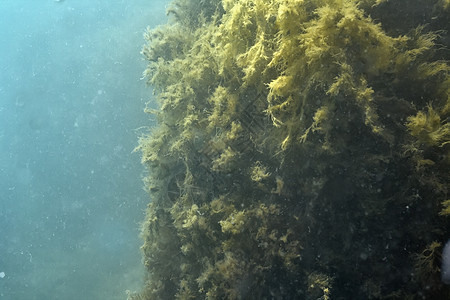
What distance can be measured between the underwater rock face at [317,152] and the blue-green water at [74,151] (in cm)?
1206

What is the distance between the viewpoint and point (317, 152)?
12.2 feet

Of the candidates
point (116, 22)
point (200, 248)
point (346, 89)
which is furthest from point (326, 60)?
point (116, 22)

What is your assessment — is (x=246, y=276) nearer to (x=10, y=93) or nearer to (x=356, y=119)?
(x=356, y=119)

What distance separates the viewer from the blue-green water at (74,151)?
16.6m

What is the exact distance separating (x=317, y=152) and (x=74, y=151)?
65.5 feet

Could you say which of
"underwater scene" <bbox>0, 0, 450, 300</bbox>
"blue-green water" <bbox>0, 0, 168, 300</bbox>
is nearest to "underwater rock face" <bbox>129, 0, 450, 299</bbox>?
"underwater scene" <bbox>0, 0, 450, 300</bbox>

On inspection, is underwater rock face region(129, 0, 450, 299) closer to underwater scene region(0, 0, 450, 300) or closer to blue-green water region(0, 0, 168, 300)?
underwater scene region(0, 0, 450, 300)

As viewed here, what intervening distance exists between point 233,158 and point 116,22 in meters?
20.1

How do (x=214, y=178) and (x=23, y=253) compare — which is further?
(x=23, y=253)

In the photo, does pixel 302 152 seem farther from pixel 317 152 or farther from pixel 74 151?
pixel 74 151

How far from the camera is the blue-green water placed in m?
16.6

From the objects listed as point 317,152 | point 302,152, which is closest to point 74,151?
point 302,152

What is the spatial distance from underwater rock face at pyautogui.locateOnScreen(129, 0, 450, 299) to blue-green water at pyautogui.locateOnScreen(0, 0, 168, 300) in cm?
1206

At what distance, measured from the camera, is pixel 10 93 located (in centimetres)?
2239
